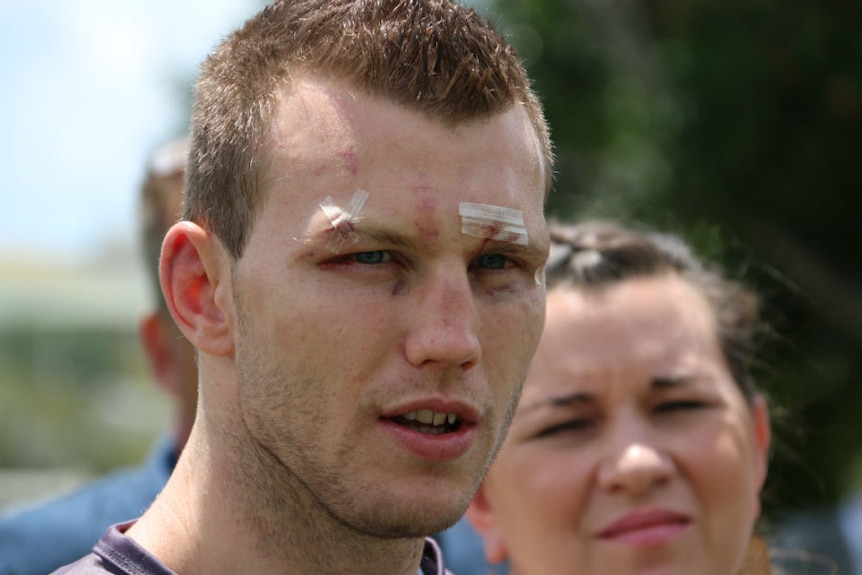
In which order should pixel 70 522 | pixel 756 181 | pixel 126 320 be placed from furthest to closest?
pixel 126 320
pixel 756 181
pixel 70 522

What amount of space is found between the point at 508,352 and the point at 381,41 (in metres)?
0.57

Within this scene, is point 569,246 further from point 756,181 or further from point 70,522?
point 756,181

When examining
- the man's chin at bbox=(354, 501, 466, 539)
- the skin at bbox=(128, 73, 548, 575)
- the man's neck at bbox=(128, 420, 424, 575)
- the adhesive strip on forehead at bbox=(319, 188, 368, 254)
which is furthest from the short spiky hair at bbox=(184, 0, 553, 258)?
the man's chin at bbox=(354, 501, 466, 539)

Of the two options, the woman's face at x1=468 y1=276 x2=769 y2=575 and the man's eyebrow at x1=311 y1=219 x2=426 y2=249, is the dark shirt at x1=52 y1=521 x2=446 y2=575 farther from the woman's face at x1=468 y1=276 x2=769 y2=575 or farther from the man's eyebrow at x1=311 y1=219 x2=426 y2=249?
the woman's face at x1=468 y1=276 x2=769 y2=575

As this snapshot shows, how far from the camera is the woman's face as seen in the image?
296 centimetres

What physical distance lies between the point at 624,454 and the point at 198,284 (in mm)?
1259

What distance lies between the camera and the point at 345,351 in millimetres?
1988

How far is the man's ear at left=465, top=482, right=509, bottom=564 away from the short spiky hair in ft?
4.17

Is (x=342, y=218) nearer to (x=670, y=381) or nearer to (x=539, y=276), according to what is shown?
(x=539, y=276)

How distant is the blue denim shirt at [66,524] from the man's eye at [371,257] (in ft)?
6.64

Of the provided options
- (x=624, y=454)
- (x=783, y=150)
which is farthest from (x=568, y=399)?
(x=783, y=150)

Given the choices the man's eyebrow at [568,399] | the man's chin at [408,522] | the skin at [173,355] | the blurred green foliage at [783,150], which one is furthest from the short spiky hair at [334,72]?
the blurred green foliage at [783,150]

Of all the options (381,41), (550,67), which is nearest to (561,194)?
(550,67)

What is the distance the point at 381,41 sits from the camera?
2.12m
